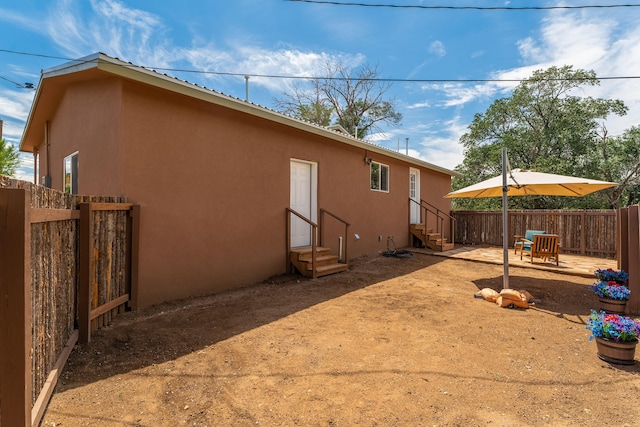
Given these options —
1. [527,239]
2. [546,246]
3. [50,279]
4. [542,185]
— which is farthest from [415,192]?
[50,279]

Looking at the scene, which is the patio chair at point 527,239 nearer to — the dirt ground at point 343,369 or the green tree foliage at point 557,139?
the dirt ground at point 343,369

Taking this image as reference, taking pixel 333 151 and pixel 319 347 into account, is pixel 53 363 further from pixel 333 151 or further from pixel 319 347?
pixel 333 151

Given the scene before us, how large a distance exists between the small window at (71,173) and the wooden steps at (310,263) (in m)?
4.38

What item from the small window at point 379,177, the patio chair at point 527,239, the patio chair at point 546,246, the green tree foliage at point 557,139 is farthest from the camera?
the green tree foliage at point 557,139

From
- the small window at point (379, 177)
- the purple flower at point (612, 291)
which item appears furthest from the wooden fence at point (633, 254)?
the small window at point (379, 177)

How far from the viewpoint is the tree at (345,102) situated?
22.8 meters

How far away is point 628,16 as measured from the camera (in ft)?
27.8

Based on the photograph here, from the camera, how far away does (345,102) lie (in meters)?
24.0

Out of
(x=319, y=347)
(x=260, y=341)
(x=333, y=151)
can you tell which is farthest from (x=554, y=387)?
(x=333, y=151)

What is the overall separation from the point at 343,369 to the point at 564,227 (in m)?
12.0

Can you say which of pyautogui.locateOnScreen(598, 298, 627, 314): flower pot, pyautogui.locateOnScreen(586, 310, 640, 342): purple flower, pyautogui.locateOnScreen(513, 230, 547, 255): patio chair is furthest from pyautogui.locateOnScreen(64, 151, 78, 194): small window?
pyautogui.locateOnScreen(513, 230, 547, 255): patio chair

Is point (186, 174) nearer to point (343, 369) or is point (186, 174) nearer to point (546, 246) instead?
point (343, 369)

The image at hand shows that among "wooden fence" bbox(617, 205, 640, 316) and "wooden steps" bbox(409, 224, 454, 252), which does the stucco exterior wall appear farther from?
"wooden steps" bbox(409, 224, 454, 252)

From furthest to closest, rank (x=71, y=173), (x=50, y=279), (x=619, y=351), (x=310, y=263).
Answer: (x=310, y=263)
(x=71, y=173)
(x=619, y=351)
(x=50, y=279)
